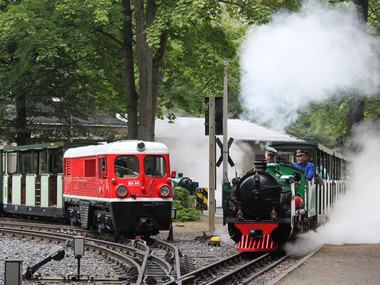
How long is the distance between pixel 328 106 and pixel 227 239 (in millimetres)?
13279

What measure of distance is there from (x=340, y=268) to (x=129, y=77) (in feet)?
48.4

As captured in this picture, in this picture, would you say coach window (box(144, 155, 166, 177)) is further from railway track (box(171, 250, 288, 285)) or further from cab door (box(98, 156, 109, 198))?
railway track (box(171, 250, 288, 285))

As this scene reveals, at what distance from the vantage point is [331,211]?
23.2 m

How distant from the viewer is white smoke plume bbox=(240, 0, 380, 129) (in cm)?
2232

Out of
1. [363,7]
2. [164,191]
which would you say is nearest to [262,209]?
[164,191]

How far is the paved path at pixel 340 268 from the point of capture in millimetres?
11703

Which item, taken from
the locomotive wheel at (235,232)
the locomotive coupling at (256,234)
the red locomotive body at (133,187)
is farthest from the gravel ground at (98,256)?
the red locomotive body at (133,187)

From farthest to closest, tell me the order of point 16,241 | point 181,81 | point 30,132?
1. point 30,132
2. point 181,81
3. point 16,241

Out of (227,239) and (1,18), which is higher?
(1,18)

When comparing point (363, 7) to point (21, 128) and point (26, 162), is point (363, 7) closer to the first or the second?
point (26, 162)

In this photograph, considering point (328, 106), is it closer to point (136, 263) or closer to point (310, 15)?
point (310, 15)

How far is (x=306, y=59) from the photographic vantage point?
2244 cm

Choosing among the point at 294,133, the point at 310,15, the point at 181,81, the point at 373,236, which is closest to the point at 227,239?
the point at 373,236

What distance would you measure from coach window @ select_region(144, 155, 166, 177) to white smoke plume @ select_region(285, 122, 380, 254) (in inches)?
135
